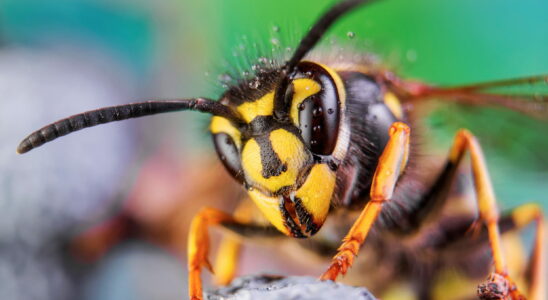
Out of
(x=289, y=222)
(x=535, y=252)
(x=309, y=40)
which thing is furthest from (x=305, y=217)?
(x=535, y=252)

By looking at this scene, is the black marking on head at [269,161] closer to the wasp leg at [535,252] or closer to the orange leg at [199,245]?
the orange leg at [199,245]

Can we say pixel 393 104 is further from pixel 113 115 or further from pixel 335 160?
pixel 113 115

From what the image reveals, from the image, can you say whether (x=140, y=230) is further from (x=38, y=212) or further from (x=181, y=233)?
(x=38, y=212)

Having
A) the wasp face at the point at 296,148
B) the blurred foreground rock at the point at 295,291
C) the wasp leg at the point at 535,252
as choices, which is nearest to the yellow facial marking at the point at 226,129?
the wasp face at the point at 296,148

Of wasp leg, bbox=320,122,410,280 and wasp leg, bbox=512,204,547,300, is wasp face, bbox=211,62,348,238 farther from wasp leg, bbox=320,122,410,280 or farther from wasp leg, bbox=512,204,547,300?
wasp leg, bbox=512,204,547,300

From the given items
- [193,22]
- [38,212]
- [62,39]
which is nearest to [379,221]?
[38,212]

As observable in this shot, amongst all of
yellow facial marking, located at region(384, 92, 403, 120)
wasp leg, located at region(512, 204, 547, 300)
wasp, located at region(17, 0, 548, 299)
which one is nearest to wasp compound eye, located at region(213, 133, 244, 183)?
wasp, located at region(17, 0, 548, 299)
